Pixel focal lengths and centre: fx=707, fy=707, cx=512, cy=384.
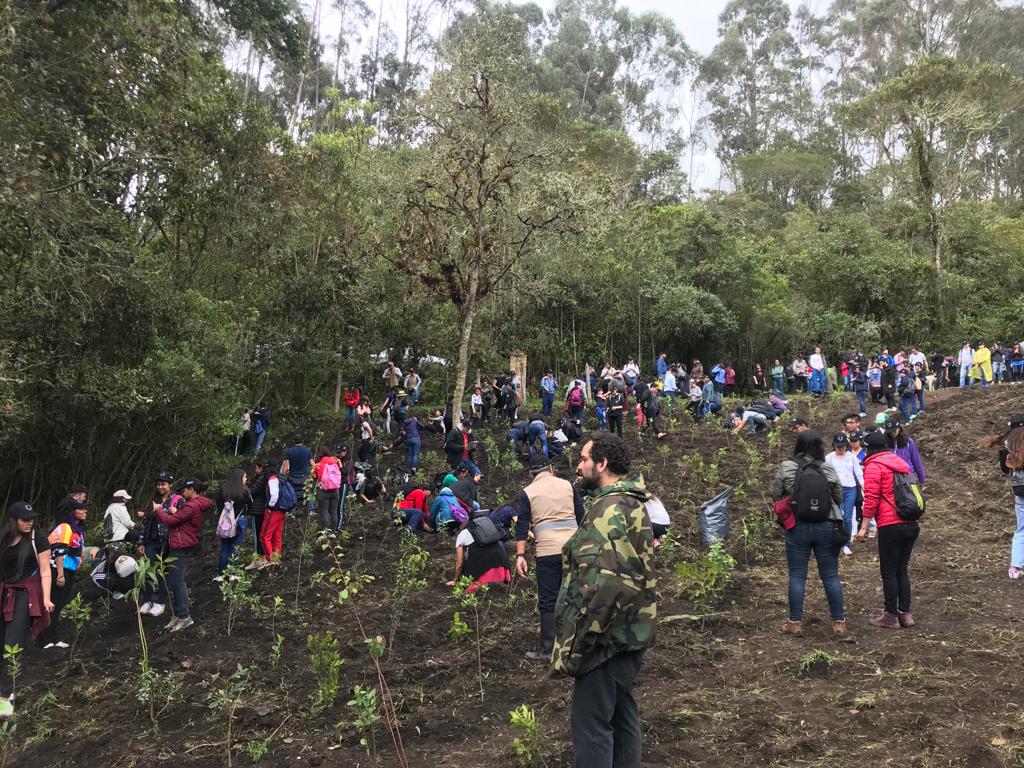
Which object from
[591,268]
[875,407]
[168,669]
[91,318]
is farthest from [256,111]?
[875,407]

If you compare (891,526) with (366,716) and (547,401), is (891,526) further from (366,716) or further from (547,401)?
(547,401)

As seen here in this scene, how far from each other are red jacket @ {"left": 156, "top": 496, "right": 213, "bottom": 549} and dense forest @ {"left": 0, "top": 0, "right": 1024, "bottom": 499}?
2.66 m

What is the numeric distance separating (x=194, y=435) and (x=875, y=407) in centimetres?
1604

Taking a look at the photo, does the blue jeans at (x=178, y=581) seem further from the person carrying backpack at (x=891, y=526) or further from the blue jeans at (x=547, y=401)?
the blue jeans at (x=547, y=401)

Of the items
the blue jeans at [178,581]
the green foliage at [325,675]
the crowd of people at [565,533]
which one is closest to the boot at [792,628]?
the crowd of people at [565,533]

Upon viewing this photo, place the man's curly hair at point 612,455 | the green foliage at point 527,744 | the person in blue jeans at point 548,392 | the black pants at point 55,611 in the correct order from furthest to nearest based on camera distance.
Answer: the person in blue jeans at point 548,392, the black pants at point 55,611, the green foliage at point 527,744, the man's curly hair at point 612,455

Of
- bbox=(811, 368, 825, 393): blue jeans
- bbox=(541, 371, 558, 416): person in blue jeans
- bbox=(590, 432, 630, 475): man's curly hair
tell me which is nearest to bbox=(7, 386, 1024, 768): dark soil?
bbox=(590, 432, 630, 475): man's curly hair

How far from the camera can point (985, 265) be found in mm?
28547

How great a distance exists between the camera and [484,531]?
658 centimetres

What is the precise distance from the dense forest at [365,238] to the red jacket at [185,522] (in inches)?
105

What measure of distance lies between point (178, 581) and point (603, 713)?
5.42 metres

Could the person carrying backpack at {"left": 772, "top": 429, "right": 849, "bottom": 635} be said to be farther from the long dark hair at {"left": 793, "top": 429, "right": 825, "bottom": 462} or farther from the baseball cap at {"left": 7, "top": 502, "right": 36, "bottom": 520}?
the baseball cap at {"left": 7, "top": 502, "right": 36, "bottom": 520}

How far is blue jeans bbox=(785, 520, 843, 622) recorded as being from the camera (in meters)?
5.04

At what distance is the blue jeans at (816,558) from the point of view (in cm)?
504
